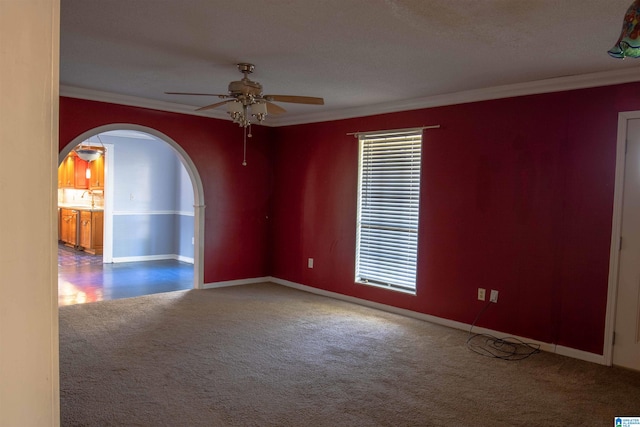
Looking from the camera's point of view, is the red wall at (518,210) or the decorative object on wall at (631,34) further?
the red wall at (518,210)

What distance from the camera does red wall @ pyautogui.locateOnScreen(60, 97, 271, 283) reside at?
5.82 metres

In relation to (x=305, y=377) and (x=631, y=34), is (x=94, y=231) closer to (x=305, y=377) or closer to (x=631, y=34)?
(x=305, y=377)

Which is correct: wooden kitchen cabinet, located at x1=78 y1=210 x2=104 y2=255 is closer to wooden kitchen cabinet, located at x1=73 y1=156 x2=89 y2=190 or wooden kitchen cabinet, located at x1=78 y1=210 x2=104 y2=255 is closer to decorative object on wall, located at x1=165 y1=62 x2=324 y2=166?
wooden kitchen cabinet, located at x1=73 y1=156 x2=89 y2=190

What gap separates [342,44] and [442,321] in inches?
118

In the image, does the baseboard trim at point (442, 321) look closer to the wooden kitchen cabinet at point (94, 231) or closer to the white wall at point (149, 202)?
the white wall at point (149, 202)

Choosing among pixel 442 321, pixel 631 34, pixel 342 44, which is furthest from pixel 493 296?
pixel 631 34

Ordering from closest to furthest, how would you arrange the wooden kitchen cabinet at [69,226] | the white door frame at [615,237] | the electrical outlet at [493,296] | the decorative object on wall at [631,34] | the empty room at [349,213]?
the decorative object on wall at [631,34], the empty room at [349,213], the white door frame at [615,237], the electrical outlet at [493,296], the wooden kitchen cabinet at [69,226]

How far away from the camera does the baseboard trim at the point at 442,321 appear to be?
12.6 feet

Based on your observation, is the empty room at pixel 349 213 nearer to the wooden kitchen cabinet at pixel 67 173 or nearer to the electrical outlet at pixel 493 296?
the electrical outlet at pixel 493 296

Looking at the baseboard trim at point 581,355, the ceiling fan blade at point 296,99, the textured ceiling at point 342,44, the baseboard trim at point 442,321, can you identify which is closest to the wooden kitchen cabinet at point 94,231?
the baseboard trim at point 442,321

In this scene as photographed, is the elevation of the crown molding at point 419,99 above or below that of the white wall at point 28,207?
above

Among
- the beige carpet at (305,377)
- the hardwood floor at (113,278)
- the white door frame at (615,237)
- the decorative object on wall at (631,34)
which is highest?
the decorative object on wall at (631,34)

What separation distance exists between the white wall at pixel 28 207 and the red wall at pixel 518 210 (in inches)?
159

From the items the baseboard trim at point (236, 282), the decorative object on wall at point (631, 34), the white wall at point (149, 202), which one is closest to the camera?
the decorative object on wall at point (631, 34)
